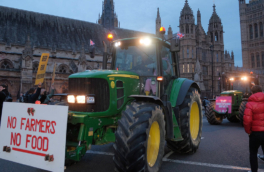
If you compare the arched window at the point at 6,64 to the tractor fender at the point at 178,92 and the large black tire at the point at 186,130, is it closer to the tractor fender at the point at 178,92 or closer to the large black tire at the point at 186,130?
the tractor fender at the point at 178,92

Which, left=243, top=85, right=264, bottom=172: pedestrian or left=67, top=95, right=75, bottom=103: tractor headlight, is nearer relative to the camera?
left=243, top=85, right=264, bottom=172: pedestrian

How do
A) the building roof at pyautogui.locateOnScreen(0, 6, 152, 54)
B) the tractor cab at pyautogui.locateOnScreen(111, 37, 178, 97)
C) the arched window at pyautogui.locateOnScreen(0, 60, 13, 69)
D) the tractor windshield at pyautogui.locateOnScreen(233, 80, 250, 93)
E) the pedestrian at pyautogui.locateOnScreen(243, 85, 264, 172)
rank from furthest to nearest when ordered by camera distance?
1. the building roof at pyautogui.locateOnScreen(0, 6, 152, 54)
2. the arched window at pyautogui.locateOnScreen(0, 60, 13, 69)
3. the tractor windshield at pyautogui.locateOnScreen(233, 80, 250, 93)
4. the tractor cab at pyautogui.locateOnScreen(111, 37, 178, 97)
5. the pedestrian at pyautogui.locateOnScreen(243, 85, 264, 172)

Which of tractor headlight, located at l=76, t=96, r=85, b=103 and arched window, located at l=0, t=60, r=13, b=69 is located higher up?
arched window, located at l=0, t=60, r=13, b=69

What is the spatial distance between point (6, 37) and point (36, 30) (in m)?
4.56

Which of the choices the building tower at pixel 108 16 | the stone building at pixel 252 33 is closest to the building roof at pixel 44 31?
the building tower at pixel 108 16

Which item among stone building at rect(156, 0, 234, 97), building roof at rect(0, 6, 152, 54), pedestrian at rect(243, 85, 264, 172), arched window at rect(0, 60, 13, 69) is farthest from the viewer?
stone building at rect(156, 0, 234, 97)

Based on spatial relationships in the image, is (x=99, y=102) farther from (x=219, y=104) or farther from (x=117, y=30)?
(x=117, y=30)

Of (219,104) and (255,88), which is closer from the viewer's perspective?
(255,88)

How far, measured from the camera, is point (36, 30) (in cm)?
3125

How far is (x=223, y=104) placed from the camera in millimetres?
10047

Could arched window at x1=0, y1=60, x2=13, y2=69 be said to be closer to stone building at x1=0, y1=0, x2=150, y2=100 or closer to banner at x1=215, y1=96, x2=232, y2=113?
stone building at x1=0, y1=0, x2=150, y2=100

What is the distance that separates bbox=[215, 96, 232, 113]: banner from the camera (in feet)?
32.8

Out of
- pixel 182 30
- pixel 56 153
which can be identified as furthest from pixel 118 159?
pixel 182 30

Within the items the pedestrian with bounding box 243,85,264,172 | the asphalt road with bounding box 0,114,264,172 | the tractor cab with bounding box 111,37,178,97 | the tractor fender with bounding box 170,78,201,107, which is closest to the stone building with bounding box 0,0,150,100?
the asphalt road with bounding box 0,114,264,172
